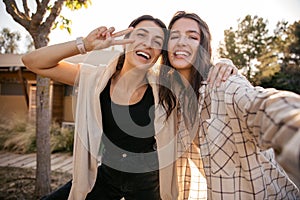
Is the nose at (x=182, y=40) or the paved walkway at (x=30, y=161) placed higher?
the nose at (x=182, y=40)

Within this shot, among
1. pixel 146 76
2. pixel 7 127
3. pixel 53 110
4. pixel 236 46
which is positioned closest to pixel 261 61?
pixel 236 46

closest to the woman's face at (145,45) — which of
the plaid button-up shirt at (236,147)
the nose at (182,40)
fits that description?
the nose at (182,40)

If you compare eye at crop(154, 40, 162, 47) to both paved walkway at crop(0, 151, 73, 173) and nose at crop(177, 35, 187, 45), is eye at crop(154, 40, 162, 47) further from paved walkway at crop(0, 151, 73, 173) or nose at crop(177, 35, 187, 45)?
paved walkway at crop(0, 151, 73, 173)

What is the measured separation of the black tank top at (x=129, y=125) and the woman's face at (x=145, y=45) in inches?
11.5

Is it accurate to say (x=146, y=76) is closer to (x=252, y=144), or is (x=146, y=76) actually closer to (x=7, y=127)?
(x=252, y=144)

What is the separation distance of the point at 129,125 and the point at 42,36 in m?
2.02

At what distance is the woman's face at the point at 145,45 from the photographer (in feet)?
6.55

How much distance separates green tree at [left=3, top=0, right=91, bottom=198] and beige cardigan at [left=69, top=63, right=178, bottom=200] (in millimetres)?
1684

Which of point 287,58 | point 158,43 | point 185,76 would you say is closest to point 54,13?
point 158,43

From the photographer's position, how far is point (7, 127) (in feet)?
25.9

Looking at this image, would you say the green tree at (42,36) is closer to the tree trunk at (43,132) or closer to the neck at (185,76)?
the tree trunk at (43,132)

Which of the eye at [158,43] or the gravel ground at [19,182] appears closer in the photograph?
the eye at [158,43]

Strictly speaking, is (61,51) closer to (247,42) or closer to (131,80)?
(131,80)

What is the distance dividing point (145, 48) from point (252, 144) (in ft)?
3.33
